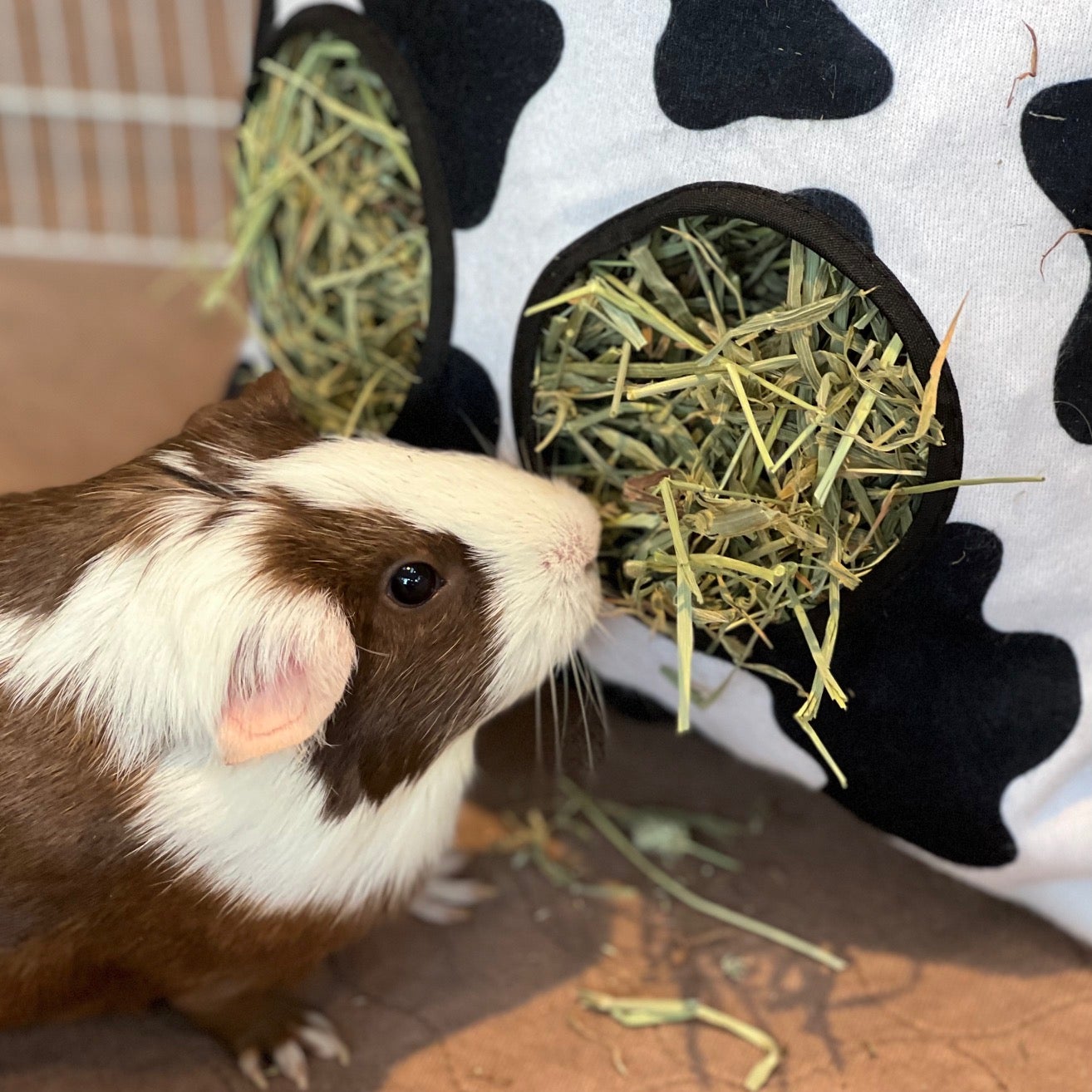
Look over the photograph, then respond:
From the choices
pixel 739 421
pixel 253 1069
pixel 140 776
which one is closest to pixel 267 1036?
pixel 253 1069

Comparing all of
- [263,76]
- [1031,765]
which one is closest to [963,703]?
[1031,765]

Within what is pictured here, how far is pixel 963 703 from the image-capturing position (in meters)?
0.98

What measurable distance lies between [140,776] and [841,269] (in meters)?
0.63

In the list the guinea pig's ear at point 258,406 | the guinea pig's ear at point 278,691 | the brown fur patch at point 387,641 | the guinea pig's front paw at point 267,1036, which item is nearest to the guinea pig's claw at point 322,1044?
the guinea pig's front paw at point 267,1036

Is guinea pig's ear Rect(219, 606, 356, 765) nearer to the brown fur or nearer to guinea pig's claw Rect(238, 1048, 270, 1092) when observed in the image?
the brown fur

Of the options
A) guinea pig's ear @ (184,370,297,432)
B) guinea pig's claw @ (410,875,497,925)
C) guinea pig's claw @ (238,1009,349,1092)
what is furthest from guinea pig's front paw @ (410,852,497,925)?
guinea pig's ear @ (184,370,297,432)

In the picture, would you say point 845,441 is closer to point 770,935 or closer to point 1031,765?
point 1031,765

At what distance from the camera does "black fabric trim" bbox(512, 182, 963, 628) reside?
82 centimetres

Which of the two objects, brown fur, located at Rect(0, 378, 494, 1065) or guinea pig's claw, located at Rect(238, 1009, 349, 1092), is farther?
guinea pig's claw, located at Rect(238, 1009, 349, 1092)

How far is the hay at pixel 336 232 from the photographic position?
116 cm

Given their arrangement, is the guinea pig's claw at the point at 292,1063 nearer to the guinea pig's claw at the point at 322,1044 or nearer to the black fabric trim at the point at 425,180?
the guinea pig's claw at the point at 322,1044

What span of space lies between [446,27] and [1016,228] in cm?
53

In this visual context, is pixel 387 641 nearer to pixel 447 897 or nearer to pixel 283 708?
pixel 283 708

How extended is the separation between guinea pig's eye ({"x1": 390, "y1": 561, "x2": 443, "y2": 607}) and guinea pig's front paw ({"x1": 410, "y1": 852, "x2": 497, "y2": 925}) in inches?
16.3
